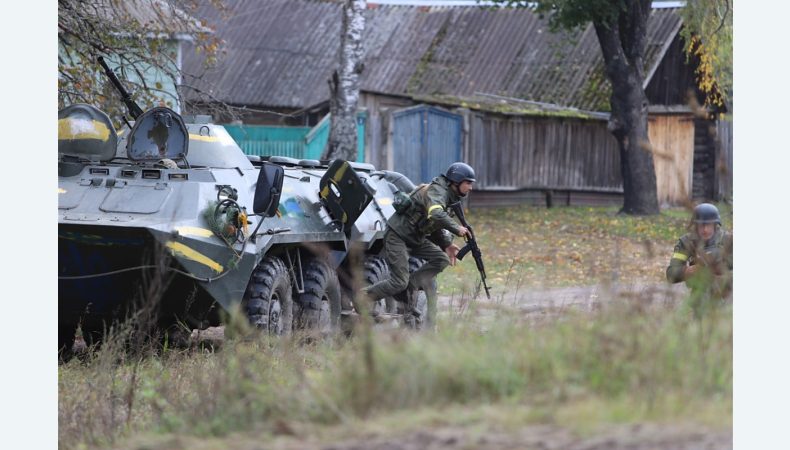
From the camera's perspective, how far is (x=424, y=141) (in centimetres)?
2333

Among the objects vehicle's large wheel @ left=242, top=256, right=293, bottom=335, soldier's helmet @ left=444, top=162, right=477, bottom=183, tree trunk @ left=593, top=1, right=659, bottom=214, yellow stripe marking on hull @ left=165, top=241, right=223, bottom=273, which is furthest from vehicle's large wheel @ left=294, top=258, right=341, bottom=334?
tree trunk @ left=593, top=1, right=659, bottom=214

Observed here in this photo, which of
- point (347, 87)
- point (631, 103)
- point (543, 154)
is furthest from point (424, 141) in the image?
point (347, 87)

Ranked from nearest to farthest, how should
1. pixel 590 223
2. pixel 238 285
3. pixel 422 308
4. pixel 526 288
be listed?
pixel 238 285, pixel 422 308, pixel 526 288, pixel 590 223

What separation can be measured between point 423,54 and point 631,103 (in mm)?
7328

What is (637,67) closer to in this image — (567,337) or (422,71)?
(422,71)

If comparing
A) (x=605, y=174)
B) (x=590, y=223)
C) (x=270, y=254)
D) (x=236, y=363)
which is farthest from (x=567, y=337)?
(x=605, y=174)

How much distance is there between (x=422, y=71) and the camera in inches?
1107

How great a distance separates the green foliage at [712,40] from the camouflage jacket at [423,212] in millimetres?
5024

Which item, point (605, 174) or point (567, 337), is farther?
point (605, 174)

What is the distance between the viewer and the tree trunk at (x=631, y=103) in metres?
21.8

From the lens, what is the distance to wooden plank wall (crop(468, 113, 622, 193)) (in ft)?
79.9

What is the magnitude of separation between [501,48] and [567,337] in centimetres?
2267

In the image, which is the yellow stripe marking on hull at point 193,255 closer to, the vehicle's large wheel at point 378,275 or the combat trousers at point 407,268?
the combat trousers at point 407,268

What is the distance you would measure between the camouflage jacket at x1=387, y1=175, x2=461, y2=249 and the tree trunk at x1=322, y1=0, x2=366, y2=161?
694 centimetres
